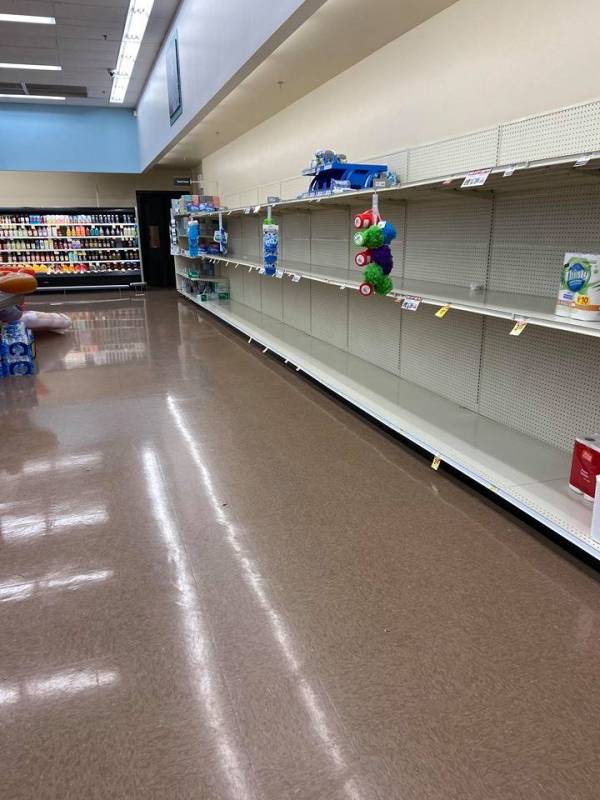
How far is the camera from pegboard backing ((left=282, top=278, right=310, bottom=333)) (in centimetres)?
664

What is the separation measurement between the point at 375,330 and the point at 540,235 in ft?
6.69

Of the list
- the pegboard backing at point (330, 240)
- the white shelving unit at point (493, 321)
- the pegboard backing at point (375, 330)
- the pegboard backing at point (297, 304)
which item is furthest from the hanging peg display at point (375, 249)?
the pegboard backing at point (297, 304)

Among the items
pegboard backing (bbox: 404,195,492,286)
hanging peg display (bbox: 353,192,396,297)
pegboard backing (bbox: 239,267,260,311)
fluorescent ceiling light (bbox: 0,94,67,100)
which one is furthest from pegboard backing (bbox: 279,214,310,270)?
fluorescent ceiling light (bbox: 0,94,67,100)

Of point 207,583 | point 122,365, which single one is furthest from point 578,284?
point 122,365

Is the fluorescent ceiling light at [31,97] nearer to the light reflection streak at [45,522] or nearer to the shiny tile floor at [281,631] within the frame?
the shiny tile floor at [281,631]

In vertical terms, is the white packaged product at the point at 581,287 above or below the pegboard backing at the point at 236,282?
above

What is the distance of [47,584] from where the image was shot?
2.35 meters

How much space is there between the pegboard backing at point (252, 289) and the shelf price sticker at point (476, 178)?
6.01 metres

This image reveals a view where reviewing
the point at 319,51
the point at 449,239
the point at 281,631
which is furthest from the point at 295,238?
the point at 281,631

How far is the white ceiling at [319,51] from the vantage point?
3643mm

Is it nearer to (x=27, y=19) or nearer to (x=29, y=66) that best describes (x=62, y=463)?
(x=27, y=19)

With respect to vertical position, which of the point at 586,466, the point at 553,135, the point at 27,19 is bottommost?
the point at 586,466

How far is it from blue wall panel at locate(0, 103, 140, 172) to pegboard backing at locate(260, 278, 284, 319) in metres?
7.16

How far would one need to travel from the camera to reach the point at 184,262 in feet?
40.5
